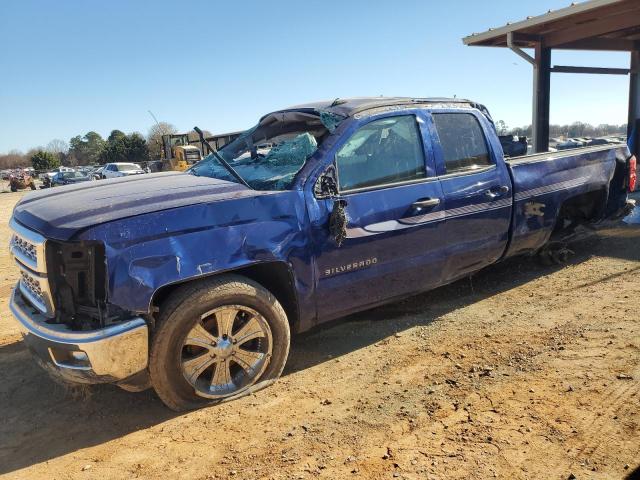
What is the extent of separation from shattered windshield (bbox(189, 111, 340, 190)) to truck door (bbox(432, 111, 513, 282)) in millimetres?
1098

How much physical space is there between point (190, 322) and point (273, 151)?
63.4 inches

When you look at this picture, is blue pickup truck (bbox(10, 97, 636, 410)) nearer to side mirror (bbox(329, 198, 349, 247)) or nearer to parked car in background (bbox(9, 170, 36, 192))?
side mirror (bbox(329, 198, 349, 247))

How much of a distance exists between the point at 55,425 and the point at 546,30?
39.0 ft

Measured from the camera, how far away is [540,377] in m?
3.38

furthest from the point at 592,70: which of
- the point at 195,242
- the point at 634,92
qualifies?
the point at 195,242

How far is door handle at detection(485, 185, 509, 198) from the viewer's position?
4.46 meters

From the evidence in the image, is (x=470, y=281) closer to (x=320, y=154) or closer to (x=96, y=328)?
(x=320, y=154)

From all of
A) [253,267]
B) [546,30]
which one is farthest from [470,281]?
[546,30]

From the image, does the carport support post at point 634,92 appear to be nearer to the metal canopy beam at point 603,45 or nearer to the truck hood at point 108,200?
the metal canopy beam at point 603,45

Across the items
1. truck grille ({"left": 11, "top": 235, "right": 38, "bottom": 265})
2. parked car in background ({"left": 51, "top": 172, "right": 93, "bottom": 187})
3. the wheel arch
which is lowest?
parked car in background ({"left": 51, "top": 172, "right": 93, "bottom": 187})

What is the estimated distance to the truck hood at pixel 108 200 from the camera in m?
2.86

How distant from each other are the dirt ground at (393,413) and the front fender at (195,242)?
849 millimetres

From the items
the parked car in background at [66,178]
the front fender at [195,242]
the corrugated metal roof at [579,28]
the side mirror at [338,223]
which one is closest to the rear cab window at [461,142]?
the side mirror at [338,223]

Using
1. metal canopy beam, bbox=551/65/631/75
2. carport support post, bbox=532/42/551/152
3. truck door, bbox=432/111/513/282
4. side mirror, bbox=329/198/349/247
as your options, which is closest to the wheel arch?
side mirror, bbox=329/198/349/247
